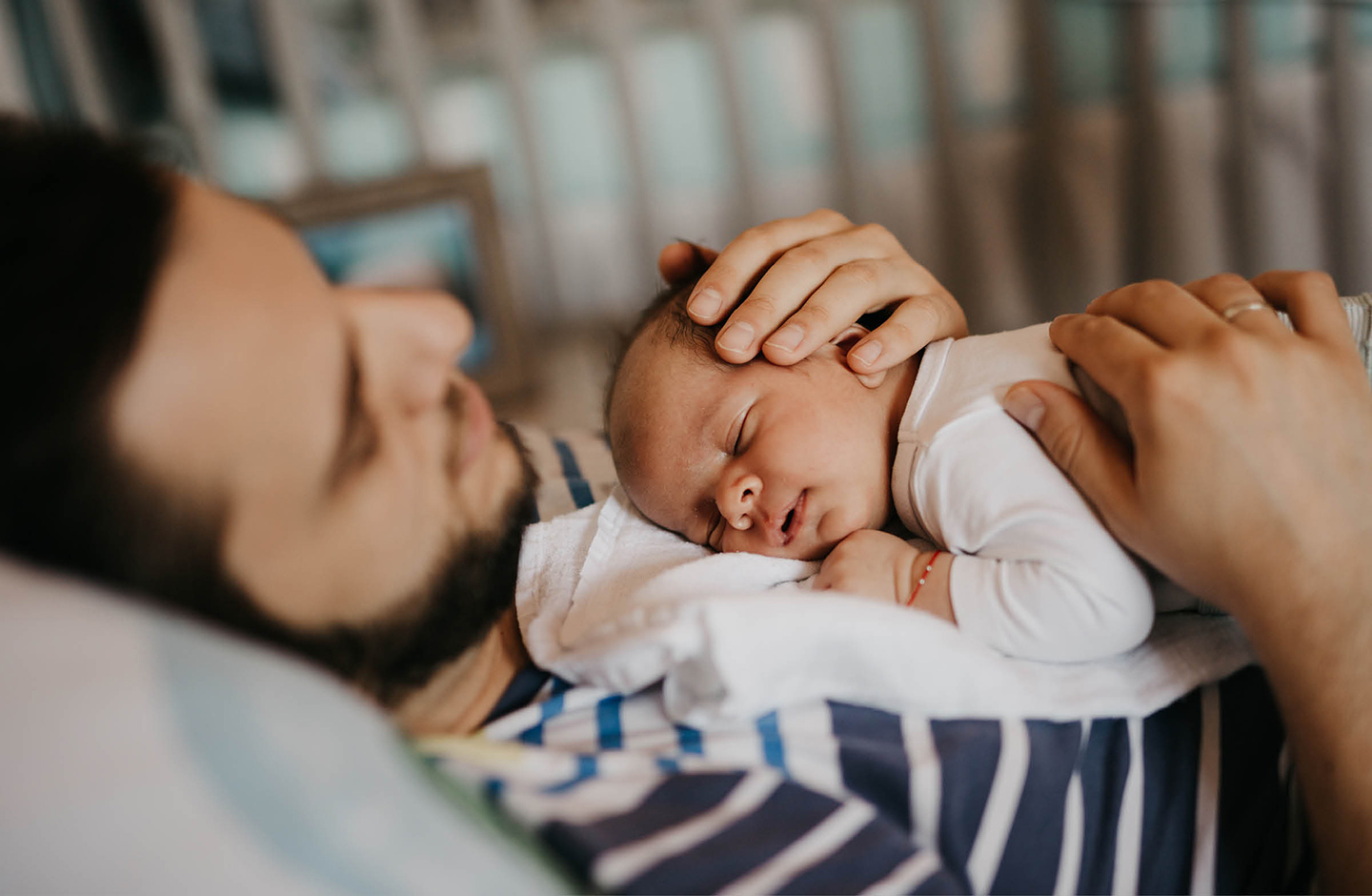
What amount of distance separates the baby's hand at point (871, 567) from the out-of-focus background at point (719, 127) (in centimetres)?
149

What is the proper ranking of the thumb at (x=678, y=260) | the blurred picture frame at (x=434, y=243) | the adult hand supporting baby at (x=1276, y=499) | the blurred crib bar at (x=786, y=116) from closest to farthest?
the adult hand supporting baby at (x=1276, y=499)
the thumb at (x=678, y=260)
the blurred crib bar at (x=786, y=116)
the blurred picture frame at (x=434, y=243)

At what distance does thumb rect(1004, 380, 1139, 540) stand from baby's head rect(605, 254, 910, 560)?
0.18m

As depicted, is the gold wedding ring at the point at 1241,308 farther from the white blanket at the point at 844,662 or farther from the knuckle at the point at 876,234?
the knuckle at the point at 876,234

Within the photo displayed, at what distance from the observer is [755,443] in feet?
3.22

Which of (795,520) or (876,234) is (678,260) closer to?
(876,234)

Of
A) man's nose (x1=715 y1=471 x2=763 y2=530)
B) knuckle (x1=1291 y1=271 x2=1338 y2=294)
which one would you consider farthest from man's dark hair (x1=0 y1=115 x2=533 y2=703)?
knuckle (x1=1291 y1=271 x2=1338 y2=294)

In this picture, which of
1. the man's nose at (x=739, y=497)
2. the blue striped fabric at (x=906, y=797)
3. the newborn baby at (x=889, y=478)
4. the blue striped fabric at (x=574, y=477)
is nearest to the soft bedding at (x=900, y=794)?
the blue striped fabric at (x=906, y=797)

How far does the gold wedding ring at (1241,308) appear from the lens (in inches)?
31.5

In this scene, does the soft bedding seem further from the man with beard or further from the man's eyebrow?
the man's eyebrow

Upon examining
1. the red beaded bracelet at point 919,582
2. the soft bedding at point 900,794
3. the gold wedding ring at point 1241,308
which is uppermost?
the gold wedding ring at point 1241,308

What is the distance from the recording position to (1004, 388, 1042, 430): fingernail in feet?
2.73

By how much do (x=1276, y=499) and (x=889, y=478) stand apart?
0.38 metres

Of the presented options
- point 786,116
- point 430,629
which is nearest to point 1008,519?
point 430,629

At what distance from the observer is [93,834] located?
0.47 m
